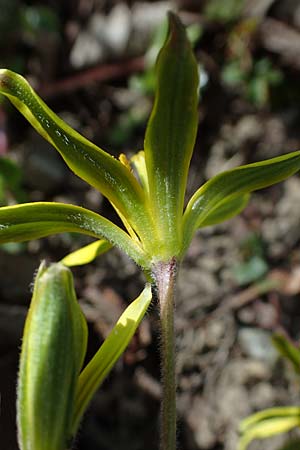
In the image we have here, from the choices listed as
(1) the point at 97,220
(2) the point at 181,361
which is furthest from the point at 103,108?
(1) the point at 97,220

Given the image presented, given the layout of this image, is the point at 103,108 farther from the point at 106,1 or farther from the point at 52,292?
the point at 52,292

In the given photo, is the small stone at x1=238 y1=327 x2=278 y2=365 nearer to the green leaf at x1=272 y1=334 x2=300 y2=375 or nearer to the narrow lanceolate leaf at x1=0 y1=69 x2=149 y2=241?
the green leaf at x1=272 y1=334 x2=300 y2=375

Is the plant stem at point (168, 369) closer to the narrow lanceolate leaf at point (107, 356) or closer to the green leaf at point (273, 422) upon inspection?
the narrow lanceolate leaf at point (107, 356)

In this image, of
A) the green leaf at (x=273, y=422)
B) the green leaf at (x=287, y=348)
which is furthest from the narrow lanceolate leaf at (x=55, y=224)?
the green leaf at (x=273, y=422)

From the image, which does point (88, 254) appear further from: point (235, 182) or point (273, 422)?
point (273, 422)

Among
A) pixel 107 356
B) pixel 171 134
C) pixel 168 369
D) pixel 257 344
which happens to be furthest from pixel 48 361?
pixel 257 344
